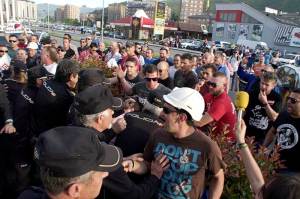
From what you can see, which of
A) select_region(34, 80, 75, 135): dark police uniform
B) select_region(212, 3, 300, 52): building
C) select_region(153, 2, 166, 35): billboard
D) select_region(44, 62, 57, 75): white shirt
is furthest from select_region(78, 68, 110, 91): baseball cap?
select_region(212, 3, 300, 52): building

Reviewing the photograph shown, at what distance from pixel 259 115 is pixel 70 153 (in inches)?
163

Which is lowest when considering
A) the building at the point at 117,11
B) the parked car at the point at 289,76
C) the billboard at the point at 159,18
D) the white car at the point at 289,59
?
the white car at the point at 289,59

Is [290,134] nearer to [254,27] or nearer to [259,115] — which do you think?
[259,115]

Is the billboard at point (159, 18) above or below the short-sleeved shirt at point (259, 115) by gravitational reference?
above

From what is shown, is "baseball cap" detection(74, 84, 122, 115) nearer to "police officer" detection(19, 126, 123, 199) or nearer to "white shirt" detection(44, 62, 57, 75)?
"police officer" detection(19, 126, 123, 199)

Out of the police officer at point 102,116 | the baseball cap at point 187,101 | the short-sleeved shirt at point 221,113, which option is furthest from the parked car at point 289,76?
the police officer at point 102,116

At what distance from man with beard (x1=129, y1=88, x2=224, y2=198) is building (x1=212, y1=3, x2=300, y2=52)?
58407mm

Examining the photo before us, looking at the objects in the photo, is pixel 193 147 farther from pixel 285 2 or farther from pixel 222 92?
pixel 285 2

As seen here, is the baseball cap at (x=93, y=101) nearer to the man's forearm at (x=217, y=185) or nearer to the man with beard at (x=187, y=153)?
the man with beard at (x=187, y=153)

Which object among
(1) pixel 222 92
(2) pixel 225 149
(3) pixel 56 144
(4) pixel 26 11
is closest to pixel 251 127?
(1) pixel 222 92

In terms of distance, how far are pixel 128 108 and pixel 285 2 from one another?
15636cm

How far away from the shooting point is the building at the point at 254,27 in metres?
59.2

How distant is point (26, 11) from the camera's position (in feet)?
570

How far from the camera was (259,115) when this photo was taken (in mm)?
5145
